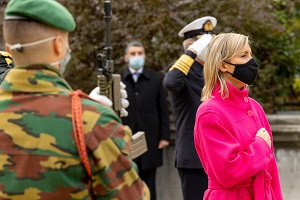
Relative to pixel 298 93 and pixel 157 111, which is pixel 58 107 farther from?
pixel 298 93

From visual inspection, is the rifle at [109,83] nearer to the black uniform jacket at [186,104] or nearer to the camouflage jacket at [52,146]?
the black uniform jacket at [186,104]

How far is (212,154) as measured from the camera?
4.49m

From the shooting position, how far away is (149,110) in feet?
28.0

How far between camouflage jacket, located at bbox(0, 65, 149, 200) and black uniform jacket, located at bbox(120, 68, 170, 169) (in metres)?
5.48

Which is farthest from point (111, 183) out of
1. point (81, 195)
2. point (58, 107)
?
point (58, 107)

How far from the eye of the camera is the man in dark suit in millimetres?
8445

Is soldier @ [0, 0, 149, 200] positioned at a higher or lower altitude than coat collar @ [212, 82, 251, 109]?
higher

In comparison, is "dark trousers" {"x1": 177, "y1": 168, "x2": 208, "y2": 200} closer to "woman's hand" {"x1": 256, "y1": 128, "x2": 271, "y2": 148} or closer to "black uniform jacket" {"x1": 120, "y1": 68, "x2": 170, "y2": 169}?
"woman's hand" {"x1": 256, "y1": 128, "x2": 271, "y2": 148}

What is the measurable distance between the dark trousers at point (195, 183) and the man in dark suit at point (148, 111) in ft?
6.49

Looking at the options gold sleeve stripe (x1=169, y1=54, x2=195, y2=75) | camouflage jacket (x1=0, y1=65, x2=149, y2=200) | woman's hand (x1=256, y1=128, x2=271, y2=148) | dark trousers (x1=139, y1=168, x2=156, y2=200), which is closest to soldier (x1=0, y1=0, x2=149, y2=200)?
camouflage jacket (x1=0, y1=65, x2=149, y2=200)

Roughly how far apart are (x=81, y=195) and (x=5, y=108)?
16.9 inches

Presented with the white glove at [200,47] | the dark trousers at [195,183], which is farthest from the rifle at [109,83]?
the dark trousers at [195,183]

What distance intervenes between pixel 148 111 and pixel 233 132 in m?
4.05

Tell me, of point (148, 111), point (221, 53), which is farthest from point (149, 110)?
point (221, 53)
